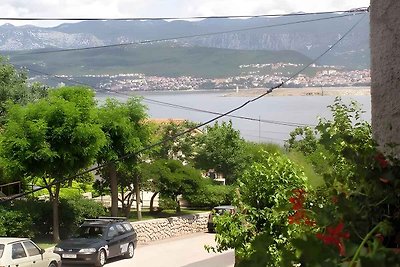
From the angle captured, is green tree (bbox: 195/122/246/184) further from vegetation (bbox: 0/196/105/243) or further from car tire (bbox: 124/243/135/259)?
car tire (bbox: 124/243/135/259)

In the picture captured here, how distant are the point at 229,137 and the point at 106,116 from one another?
473 inches

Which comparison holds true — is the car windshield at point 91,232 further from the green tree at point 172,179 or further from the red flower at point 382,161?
the red flower at point 382,161

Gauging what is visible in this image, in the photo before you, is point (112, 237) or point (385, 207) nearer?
point (385, 207)

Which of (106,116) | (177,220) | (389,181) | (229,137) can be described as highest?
(389,181)

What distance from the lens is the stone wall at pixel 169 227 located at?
23.0 metres

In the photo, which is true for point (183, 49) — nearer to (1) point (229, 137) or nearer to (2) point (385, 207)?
(1) point (229, 137)

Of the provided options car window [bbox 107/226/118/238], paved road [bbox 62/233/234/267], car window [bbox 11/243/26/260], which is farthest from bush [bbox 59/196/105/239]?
car window [bbox 11/243/26/260]

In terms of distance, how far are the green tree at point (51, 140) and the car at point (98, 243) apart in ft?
5.70

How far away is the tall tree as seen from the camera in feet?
73.4

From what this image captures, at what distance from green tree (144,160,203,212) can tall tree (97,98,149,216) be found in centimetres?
127

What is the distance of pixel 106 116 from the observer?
22359 mm

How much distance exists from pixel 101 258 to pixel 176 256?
372 cm

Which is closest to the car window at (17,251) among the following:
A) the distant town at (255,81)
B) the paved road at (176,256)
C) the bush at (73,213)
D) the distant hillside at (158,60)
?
the paved road at (176,256)

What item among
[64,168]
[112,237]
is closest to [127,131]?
[64,168]
